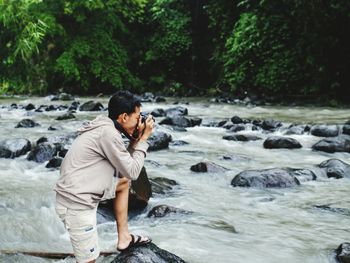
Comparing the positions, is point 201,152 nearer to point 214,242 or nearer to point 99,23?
point 214,242

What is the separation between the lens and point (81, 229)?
271 cm

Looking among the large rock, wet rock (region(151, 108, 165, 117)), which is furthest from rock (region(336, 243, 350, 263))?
wet rock (region(151, 108, 165, 117))

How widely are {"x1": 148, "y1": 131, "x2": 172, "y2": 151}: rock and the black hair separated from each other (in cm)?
534

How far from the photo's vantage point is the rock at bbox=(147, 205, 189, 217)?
4.59 meters

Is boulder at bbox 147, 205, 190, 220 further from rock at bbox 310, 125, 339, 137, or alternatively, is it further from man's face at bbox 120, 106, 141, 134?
rock at bbox 310, 125, 339, 137

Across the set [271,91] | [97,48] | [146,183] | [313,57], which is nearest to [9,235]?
[146,183]

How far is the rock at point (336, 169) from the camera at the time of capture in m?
6.26

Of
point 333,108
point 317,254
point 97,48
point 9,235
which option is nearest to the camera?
point 317,254

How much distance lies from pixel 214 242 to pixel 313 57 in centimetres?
1368

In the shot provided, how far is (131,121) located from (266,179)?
325 cm

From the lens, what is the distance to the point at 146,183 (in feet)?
16.5

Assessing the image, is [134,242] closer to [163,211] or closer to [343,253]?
[163,211]

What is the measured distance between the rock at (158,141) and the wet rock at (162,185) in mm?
2340

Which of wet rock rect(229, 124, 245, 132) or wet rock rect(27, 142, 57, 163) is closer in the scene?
wet rock rect(27, 142, 57, 163)
